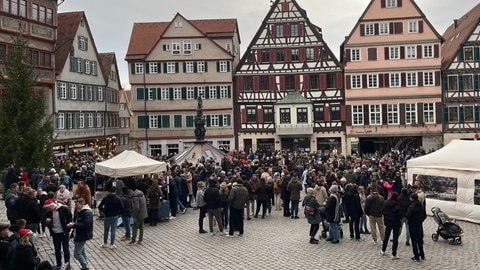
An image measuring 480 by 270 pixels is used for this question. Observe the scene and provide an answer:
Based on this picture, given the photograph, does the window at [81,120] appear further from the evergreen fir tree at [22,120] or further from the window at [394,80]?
the window at [394,80]

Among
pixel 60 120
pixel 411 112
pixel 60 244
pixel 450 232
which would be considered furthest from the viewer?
pixel 411 112

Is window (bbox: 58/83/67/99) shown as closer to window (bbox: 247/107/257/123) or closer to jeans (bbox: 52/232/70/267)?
window (bbox: 247/107/257/123)

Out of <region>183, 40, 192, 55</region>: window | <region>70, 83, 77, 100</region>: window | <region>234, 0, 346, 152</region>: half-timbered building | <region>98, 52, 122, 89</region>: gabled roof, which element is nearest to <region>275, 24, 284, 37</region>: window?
<region>234, 0, 346, 152</region>: half-timbered building

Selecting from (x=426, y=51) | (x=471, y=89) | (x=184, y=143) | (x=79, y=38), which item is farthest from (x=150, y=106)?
(x=471, y=89)

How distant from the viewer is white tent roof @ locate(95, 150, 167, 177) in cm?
1836

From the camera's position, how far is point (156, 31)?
53.7m

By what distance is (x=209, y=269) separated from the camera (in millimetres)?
12086

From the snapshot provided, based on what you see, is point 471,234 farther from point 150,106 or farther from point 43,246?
point 150,106

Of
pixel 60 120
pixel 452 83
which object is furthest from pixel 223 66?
pixel 452 83

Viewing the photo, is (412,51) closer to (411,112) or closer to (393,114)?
(411,112)

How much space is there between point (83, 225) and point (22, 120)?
45.5ft

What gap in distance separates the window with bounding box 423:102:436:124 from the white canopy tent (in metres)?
25.8

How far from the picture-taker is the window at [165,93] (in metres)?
49.9

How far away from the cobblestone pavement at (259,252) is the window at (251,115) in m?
31.9
